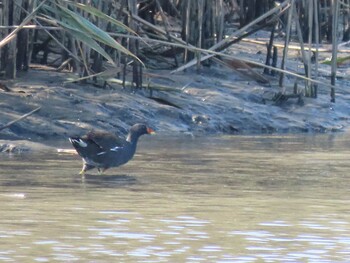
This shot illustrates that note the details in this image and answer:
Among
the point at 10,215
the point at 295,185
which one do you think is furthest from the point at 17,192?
the point at 295,185

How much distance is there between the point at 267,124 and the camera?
41.1 feet

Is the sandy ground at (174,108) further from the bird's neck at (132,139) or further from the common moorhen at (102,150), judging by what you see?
the common moorhen at (102,150)

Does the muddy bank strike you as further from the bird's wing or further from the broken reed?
the bird's wing

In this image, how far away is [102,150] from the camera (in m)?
9.03

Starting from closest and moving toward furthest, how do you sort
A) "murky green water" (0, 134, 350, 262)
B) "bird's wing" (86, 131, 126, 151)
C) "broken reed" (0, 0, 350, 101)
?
"murky green water" (0, 134, 350, 262)
"bird's wing" (86, 131, 126, 151)
"broken reed" (0, 0, 350, 101)

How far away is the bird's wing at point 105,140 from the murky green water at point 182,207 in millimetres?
216

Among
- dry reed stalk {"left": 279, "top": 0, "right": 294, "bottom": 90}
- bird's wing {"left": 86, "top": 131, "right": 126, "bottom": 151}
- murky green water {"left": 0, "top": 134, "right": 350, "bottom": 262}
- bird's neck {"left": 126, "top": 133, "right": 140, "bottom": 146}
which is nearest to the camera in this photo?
murky green water {"left": 0, "top": 134, "right": 350, "bottom": 262}

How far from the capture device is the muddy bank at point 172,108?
1105 centimetres

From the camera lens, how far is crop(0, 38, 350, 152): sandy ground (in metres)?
11.0

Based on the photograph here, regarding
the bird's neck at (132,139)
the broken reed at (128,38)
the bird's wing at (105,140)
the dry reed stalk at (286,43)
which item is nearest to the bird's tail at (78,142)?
Result: the bird's wing at (105,140)

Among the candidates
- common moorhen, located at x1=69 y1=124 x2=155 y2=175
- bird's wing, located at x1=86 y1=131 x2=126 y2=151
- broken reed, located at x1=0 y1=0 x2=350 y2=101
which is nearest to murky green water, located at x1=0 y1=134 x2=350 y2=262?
common moorhen, located at x1=69 y1=124 x2=155 y2=175

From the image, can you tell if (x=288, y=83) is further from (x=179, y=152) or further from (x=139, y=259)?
(x=139, y=259)

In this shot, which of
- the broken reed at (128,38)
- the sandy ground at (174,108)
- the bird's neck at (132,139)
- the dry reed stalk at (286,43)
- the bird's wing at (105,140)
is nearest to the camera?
the bird's wing at (105,140)

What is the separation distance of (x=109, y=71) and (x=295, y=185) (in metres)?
3.92
